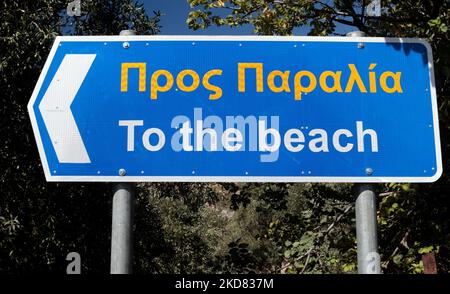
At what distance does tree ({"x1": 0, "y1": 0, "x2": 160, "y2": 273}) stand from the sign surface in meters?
7.81

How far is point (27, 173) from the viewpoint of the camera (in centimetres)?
1030

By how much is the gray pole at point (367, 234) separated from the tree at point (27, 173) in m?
8.29

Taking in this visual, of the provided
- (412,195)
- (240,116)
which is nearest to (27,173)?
(412,195)

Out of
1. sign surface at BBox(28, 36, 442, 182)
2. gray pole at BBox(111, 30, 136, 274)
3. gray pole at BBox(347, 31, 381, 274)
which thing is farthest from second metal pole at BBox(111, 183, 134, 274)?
gray pole at BBox(347, 31, 381, 274)

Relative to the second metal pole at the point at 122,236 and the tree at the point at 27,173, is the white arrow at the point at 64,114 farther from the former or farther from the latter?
the tree at the point at 27,173

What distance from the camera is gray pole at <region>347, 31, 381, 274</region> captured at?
6.55 ft

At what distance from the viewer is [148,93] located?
225cm

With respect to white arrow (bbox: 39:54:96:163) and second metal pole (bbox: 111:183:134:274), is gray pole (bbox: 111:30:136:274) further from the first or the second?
white arrow (bbox: 39:54:96:163)

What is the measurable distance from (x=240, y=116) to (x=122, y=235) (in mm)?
754

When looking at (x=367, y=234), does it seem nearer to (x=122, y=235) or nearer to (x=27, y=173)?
(x=122, y=235)

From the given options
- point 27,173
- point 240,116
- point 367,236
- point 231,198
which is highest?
point 27,173

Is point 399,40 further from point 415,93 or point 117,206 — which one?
point 117,206

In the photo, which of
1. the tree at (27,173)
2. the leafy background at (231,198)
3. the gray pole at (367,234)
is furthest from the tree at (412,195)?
the tree at (27,173)

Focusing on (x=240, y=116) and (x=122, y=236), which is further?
(x=240, y=116)
